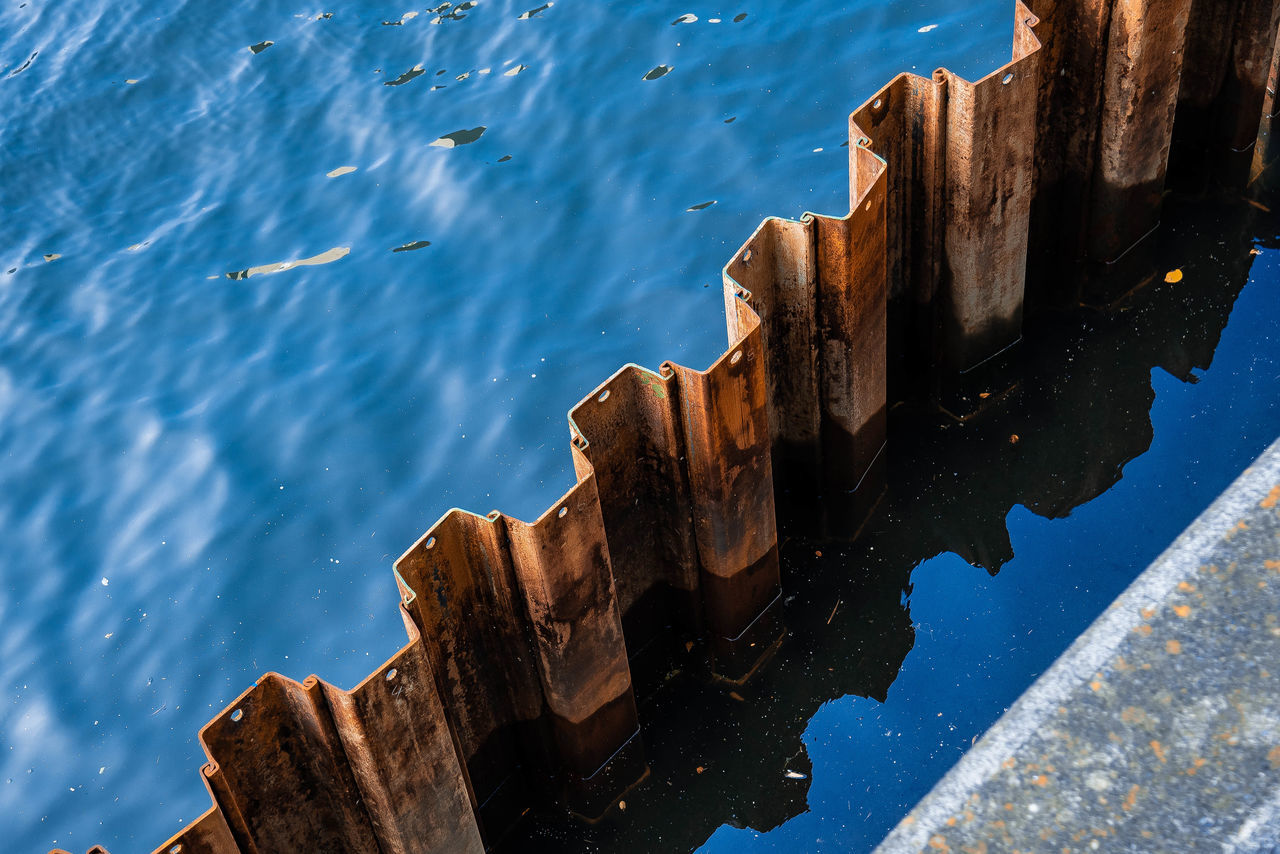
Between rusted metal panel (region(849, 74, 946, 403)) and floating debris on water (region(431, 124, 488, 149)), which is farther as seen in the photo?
floating debris on water (region(431, 124, 488, 149))

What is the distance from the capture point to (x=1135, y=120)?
9.96 metres

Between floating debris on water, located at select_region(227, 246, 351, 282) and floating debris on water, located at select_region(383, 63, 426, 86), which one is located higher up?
floating debris on water, located at select_region(383, 63, 426, 86)

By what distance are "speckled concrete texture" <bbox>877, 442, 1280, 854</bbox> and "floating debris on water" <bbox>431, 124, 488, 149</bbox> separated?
11815 mm

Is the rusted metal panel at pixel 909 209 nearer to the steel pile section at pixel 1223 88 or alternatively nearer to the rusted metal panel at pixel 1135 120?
the rusted metal panel at pixel 1135 120

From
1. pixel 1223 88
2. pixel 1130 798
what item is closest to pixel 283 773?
pixel 1130 798

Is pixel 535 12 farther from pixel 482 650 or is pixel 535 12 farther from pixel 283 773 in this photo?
pixel 283 773

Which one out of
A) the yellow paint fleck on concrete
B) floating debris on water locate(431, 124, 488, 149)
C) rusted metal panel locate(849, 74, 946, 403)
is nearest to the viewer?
the yellow paint fleck on concrete

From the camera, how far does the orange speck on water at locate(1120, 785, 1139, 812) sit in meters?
2.72

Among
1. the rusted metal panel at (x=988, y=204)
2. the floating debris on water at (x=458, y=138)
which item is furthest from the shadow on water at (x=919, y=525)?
the floating debris on water at (x=458, y=138)

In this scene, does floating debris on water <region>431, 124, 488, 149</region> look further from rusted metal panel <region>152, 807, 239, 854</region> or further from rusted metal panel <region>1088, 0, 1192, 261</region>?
rusted metal panel <region>152, 807, 239, 854</region>

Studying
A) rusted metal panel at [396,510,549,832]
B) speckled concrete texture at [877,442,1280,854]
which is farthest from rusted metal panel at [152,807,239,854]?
speckled concrete texture at [877,442,1280,854]

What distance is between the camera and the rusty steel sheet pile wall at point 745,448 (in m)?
6.54

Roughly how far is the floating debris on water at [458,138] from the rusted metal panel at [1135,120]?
6.76 meters

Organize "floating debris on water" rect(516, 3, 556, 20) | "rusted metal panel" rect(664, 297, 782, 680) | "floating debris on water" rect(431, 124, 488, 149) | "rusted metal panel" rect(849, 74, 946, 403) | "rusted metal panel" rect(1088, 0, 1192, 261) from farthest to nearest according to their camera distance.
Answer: "floating debris on water" rect(516, 3, 556, 20), "floating debris on water" rect(431, 124, 488, 149), "rusted metal panel" rect(1088, 0, 1192, 261), "rusted metal panel" rect(849, 74, 946, 403), "rusted metal panel" rect(664, 297, 782, 680)
